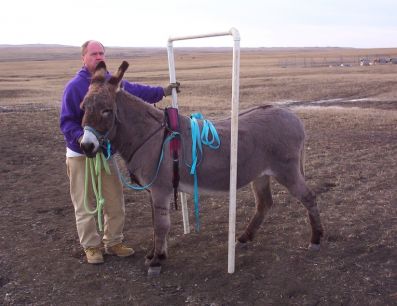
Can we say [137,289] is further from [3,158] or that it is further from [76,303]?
[3,158]

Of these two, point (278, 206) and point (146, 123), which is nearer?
point (146, 123)

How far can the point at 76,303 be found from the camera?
15.2ft

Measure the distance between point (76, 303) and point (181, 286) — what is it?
1.12 meters

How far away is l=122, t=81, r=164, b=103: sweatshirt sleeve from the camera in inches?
214

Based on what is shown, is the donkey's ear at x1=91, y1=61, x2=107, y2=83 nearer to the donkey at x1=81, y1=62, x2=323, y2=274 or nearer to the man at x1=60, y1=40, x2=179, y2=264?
the donkey at x1=81, y1=62, x2=323, y2=274

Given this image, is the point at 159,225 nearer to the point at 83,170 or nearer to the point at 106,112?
the point at 83,170

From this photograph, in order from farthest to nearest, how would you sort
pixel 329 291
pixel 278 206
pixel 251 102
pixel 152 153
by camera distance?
pixel 251 102
pixel 278 206
pixel 152 153
pixel 329 291

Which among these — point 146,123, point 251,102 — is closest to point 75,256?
point 146,123

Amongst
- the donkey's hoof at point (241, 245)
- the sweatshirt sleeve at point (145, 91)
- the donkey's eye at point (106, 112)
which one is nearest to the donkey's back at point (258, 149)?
the sweatshirt sleeve at point (145, 91)

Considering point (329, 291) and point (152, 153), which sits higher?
point (152, 153)

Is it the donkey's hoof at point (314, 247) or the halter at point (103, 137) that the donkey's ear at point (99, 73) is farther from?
the donkey's hoof at point (314, 247)

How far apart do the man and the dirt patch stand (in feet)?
0.74

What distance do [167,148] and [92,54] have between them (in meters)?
1.33

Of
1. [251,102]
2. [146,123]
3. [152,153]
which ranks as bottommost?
[251,102]
